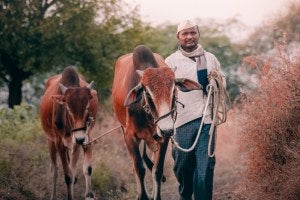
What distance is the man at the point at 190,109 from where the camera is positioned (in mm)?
6688

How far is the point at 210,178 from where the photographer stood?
259 inches

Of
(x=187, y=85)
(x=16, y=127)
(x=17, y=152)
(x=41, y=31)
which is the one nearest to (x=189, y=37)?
(x=187, y=85)

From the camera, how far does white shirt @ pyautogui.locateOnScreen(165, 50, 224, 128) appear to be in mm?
6746

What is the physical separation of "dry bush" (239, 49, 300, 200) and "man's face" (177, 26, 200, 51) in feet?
3.14

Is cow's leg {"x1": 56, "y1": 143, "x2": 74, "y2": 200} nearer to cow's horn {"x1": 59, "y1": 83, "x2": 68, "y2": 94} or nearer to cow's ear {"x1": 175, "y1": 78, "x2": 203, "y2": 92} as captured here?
cow's horn {"x1": 59, "y1": 83, "x2": 68, "y2": 94}

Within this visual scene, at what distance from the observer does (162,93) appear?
20.5 ft

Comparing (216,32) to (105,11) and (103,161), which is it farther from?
(103,161)

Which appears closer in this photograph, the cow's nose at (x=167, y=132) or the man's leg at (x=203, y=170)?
the cow's nose at (x=167, y=132)

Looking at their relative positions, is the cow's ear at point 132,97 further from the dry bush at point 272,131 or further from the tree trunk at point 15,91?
the tree trunk at point 15,91

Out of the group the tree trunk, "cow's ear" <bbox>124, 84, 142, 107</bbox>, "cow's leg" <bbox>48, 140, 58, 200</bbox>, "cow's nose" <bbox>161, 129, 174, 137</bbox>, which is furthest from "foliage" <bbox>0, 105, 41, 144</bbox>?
"cow's nose" <bbox>161, 129, 174, 137</bbox>

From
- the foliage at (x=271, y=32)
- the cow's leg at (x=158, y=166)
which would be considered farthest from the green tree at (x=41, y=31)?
the foliage at (x=271, y=32)

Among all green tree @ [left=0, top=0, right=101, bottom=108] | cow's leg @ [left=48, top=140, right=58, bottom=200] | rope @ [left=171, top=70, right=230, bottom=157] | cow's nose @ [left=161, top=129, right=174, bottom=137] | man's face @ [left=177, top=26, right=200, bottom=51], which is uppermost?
green tree @ [left=0, top=0, right=101, bottom=108]

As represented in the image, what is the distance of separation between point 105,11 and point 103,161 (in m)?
8.36

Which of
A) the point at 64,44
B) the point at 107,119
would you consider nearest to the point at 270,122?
the point at 107,119
